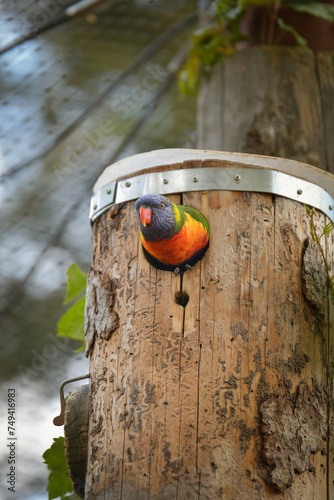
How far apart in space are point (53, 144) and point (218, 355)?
2.07 m

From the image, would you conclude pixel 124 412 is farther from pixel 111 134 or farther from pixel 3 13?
pixel 3 13

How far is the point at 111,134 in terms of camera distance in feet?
11.2

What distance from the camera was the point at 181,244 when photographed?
5.52 ft

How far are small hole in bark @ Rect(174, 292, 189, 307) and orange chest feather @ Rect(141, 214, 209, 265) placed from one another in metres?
0.10

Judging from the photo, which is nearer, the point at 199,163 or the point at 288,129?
the point at 199,163

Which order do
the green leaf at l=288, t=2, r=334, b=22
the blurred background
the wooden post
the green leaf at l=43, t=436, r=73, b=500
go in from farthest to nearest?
the blurred background < the green leaf at l=288, t=2, r=334, b=22 < the green leaf at l=43, t=436, r=73, b=500 < the wooden post

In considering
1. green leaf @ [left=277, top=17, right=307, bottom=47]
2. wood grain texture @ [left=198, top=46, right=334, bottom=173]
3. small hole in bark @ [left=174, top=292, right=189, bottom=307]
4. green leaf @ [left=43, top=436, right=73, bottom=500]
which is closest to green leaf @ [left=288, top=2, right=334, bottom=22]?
green leaf @ [left=277, top=17, right=307, bottom=47]

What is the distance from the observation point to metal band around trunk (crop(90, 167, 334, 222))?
1.83m

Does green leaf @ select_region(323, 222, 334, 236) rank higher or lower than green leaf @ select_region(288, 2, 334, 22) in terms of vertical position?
lower

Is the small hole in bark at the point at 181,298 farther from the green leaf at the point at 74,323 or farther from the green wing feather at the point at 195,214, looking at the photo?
the green leaf at the point at 74,323

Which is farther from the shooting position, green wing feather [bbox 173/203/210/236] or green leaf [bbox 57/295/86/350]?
green leaf [bbox 57/295/86/350]

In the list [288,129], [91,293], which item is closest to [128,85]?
[288,129]

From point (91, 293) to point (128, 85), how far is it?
1.93m

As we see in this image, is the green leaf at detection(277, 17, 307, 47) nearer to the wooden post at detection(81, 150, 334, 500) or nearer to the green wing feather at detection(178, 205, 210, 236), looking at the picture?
the wooden post at detection(81, 150, 334, 500)
